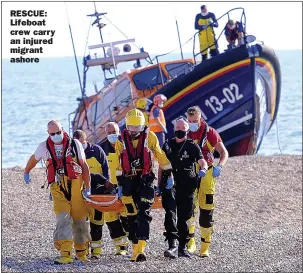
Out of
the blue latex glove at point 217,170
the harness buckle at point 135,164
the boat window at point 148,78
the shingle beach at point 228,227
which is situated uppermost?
the boat window at point 148,78

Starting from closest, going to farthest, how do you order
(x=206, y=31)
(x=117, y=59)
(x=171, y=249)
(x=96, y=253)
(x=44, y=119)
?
(x=171, y=249)
(x=96, y=253)
(x=206, y=31)
(x=117, y=59)
(x=44, y=119)

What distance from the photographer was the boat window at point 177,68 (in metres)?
20.9

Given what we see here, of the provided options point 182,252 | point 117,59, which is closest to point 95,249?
point 182,252

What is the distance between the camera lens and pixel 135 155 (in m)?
10.5

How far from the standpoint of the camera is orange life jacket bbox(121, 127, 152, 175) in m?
10.5

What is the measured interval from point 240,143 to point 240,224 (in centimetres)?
658

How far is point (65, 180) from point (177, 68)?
1088 centimetres

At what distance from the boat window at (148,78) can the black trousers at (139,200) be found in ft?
32.9

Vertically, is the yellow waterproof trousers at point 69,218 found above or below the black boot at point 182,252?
above

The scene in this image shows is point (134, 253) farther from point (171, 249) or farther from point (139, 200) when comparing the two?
point (139, 200)

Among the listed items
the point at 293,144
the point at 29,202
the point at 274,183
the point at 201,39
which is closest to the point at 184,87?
the point at 201,39

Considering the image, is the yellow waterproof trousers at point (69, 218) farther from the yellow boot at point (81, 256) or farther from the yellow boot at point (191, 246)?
the yellow boot at point (191, 246)

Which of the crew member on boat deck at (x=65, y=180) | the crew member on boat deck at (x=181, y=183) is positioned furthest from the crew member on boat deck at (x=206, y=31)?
the crew member on boat deck at (x=65, y=180)

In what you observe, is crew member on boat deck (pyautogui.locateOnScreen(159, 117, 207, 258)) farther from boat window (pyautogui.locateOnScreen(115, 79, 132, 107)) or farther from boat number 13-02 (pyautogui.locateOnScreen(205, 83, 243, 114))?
boat window (pyautogui.locateOnScreen(115, 79, 132, 107))
